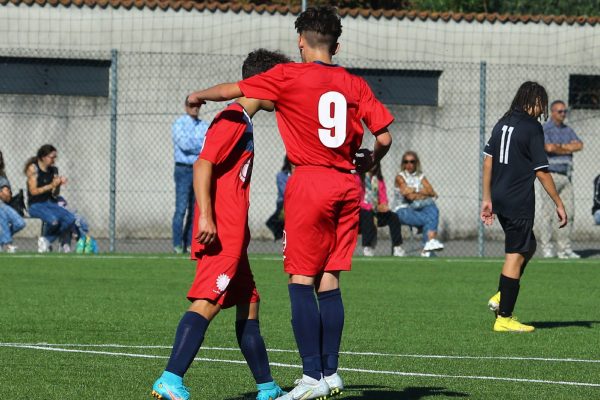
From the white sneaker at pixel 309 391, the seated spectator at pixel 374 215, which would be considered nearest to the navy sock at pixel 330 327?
the white sneaker at pixel 309 391

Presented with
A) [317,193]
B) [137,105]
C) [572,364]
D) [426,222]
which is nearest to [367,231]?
[426,222]

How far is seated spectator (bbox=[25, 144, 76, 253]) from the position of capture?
18359 millimetres

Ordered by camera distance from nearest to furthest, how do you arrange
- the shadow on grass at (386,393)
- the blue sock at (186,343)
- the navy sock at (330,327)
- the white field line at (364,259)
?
the blue sock at (186,343)
the navy sock at (330,327)
the shadow on grass at (386,393)
the white field line at (364,259)

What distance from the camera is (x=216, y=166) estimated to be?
706 centimetres

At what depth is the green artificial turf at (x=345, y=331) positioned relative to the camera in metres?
8.07

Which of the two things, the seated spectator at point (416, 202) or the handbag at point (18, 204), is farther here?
the seated spectator at point (416, 202)

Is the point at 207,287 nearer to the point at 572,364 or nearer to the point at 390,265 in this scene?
the point at 572,364

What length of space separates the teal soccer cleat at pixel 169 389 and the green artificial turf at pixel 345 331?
674mm

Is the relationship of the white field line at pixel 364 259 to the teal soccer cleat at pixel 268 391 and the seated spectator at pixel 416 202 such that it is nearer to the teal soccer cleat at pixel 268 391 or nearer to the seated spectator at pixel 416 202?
the seated spectator at pixel 416 202

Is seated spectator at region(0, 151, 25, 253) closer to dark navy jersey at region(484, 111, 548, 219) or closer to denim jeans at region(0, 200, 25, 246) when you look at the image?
denim jeans at region(0, 200, 25, 246)

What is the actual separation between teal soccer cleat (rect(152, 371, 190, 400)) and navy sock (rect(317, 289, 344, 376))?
77 cm

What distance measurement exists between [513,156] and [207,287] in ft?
16.3

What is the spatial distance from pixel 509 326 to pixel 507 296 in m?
0.25

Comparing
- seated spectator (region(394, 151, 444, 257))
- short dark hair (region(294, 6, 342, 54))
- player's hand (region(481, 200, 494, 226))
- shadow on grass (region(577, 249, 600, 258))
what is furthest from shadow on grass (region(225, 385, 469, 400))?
shadow on grass (region(577, 249, 600, 258))
